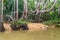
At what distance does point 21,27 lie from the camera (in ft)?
53.0

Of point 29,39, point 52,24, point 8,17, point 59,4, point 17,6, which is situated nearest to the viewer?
point 29,39

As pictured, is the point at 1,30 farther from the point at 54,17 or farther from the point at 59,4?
the point at 59,4

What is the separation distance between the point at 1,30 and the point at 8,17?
7017 millimetres

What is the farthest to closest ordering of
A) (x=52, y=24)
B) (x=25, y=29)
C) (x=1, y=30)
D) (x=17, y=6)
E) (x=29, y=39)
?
1. (x=17, y=6)
2. (x=52, y=24)
3. (x=25, y=29)
4. (x=1, y=30)
5. (x=29, y=39)

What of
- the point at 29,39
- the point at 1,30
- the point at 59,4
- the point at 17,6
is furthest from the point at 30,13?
the point at 29,39

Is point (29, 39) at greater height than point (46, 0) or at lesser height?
lesser

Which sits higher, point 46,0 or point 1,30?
point 46,0

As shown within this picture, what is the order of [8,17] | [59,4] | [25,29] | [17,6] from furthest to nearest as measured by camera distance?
[59,4]
[17,6]
[8,17]
[25,29]

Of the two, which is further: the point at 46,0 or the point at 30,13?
the point at 46,0

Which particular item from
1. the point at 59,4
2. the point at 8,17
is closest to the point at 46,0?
the point at 59,4

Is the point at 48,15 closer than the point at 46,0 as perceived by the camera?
Yes

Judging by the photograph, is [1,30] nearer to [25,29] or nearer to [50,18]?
[25,29]

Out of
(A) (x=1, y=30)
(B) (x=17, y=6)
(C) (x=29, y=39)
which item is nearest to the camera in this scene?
(C) (x=29, y=39)

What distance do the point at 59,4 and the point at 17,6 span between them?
5.87m
